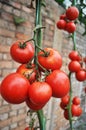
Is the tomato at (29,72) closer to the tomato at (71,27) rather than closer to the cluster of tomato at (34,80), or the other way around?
the cluster of tomato at (34,80)

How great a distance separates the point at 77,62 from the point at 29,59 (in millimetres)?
697

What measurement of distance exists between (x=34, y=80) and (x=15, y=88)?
5 centimetres

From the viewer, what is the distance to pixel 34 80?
25.4 inches

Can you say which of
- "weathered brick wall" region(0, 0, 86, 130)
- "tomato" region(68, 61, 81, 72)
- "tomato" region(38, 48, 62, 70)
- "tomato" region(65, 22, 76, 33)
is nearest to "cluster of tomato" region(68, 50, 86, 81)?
"tomato" region(68, 61, 81, 72)

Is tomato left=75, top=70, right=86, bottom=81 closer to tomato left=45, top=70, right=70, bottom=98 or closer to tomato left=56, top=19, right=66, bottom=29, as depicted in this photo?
tomato left=56, top=19, right=66, bottom=29

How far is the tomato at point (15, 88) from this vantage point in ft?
2.00

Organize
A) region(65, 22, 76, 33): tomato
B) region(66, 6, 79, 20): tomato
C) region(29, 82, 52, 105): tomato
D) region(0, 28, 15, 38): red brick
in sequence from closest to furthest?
region(29, 82, 52, 105): tomato
region(66, 6, 79, 20): tomato
region(65, 22, 76, 33): tomato
region(0, 28, 15, 38): red brick

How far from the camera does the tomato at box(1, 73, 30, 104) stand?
608 millimetres

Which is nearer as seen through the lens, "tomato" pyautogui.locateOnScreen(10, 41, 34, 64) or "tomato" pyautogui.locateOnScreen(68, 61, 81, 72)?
"tomato" pyautogui.locateOnScreen(10, 41, 34, 64)

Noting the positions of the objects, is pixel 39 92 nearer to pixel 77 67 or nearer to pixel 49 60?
pixel 49 60

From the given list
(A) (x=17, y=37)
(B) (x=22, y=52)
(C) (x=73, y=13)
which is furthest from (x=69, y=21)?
(A) (x=17, y=37)

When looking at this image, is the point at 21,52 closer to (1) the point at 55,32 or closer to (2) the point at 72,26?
(2) the point at 72,26

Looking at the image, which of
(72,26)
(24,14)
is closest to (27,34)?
(24,14)

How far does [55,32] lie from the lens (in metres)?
3.05
